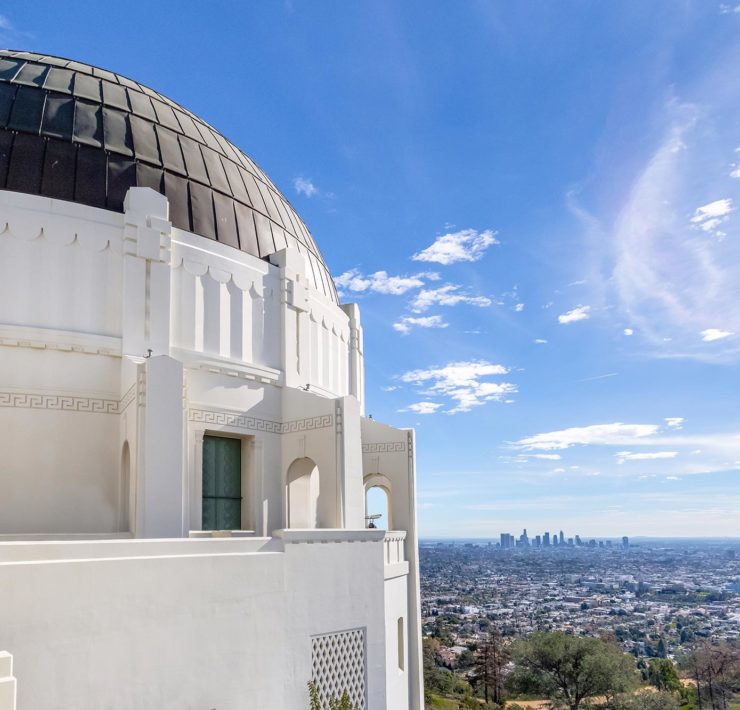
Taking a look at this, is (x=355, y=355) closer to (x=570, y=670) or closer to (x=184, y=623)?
(x=184, y=623)

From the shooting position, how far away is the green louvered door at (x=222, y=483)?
12.5 metres

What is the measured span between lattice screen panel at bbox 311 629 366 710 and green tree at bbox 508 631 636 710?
87.7 ft

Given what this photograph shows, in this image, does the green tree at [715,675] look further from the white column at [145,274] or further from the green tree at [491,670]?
the white column at [145,274]

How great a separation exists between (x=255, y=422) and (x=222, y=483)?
121 cm

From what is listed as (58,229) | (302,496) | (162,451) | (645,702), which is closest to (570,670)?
(645,702)

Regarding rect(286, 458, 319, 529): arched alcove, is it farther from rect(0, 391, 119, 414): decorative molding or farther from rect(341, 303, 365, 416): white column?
rect(0, 391, 119, 414): decorative molding

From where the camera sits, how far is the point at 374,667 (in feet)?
33.3

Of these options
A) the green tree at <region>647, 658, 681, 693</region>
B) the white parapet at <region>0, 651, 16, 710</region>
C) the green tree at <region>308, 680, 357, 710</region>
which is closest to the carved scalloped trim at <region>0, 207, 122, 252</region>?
the white parapet at <region>0, 651, 16, 710</region>

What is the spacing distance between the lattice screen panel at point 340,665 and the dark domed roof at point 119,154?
7476 mm

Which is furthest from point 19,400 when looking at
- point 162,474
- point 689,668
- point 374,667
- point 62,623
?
point 689,668

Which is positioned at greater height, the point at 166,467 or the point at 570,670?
the point at 166,467

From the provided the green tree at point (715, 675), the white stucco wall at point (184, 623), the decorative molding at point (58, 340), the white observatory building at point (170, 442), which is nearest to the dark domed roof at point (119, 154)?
the white observatory building at point (170, 442)

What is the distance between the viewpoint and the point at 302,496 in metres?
13.9

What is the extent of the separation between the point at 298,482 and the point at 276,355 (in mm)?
2461
